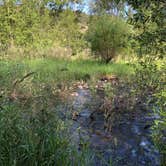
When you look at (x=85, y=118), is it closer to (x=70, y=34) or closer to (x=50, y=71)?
(x=50, y=71)

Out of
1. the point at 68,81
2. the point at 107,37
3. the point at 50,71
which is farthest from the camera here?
the point at 107,37

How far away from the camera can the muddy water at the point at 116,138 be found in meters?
4.52

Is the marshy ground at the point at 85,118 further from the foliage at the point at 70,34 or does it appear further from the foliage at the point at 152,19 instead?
the foliage at the point at 70,34

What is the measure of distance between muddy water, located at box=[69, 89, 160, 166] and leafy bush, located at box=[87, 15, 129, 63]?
24.3 ft

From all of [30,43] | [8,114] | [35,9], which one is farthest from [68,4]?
[8,114]

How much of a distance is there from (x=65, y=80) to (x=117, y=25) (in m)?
6.75

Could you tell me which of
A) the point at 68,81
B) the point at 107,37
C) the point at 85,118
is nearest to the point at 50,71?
the point at 68,81

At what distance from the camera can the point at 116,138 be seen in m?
5.49

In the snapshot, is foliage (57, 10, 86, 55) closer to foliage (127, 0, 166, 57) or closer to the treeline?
the treeline

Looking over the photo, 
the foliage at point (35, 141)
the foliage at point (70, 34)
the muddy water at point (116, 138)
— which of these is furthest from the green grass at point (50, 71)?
the foliage at point (70, 34)

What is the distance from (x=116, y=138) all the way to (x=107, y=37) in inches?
386

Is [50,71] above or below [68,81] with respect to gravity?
above

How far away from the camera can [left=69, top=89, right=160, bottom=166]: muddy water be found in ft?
A: 14.8

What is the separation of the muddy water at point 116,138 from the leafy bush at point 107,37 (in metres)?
7.42
